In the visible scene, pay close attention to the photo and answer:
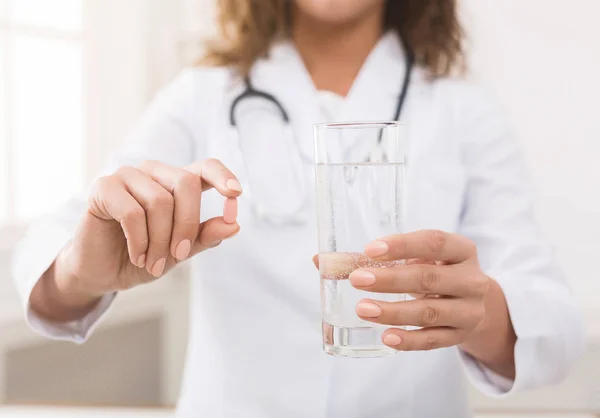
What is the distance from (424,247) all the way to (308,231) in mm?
393

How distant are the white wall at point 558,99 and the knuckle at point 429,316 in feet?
4.85

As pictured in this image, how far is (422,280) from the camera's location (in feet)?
2.03

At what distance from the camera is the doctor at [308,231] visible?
88 cm

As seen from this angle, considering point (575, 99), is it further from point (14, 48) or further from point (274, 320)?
point (14, 48)

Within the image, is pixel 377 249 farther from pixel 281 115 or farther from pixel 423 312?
pixel 281 115

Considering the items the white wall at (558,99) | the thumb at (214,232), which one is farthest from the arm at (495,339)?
the white wall at (558,99)

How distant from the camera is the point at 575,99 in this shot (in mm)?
1972

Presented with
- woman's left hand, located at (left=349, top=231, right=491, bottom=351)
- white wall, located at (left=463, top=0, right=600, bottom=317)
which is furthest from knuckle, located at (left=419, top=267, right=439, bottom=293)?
white wall, located at (left=463, top=0, right=600, bottom=317)

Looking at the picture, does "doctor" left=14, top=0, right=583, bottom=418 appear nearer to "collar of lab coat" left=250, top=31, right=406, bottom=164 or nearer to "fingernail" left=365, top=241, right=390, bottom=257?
"collar of lab coat" left=250, top=31, right=406, bottom=164

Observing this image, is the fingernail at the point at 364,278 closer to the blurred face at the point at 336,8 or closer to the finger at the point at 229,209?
the finger at the point at 229,209

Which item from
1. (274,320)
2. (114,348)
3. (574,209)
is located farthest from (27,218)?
(574,209)

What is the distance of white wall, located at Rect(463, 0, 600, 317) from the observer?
1.97m

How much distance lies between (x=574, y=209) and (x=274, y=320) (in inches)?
51.3

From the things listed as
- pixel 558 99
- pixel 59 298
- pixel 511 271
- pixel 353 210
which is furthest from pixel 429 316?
pixel 558 99
